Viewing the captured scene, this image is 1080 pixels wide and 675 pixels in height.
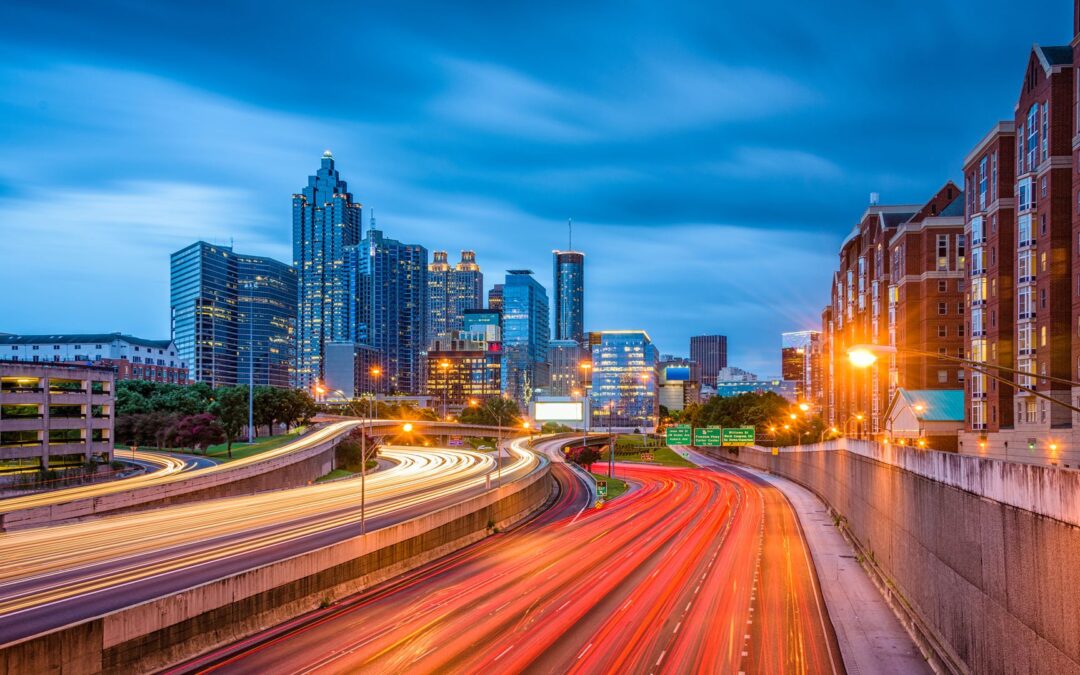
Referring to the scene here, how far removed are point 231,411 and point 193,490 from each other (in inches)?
1939

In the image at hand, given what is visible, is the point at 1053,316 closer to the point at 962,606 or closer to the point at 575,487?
the point at 962,606

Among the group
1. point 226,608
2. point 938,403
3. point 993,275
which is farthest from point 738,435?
point 226,608

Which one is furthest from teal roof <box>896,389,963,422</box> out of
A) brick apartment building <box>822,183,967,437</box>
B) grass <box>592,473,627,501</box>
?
grass <box>592,473,627,501</box>

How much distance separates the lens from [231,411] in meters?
111

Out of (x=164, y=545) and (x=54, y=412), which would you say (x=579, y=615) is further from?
(x=54, y=412)

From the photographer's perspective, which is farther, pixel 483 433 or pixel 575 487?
pixel 483 433

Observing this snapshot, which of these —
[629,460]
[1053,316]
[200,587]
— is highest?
[1053,316]

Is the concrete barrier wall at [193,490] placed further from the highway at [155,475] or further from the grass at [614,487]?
the grass at [614,487]

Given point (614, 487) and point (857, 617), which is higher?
point (857, 617)

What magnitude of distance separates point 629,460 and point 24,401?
347ft

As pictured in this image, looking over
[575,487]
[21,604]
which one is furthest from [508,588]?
[575,487]

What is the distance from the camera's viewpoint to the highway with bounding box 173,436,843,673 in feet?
91.2

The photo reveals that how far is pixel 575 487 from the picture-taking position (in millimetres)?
96938

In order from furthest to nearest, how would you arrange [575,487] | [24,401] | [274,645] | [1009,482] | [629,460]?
1. [629,460]
2. [575,487]
3. [24,401]
4. [274,645]
5. [1009,482]
